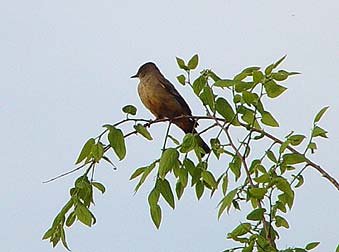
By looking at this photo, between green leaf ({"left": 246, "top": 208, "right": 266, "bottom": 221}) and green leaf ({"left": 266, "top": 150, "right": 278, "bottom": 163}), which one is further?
green leaf ({"left": 266, "top": 150, "right": 278, "bottom": 163})

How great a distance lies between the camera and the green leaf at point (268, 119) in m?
1.06

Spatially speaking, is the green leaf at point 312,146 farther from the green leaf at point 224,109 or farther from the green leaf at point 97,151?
the green leaf at point 97,151

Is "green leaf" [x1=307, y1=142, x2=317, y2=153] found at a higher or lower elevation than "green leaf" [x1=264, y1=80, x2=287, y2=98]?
lower

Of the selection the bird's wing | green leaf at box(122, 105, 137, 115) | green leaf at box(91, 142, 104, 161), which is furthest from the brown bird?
green leaf at box(91, 142, 104, 161)

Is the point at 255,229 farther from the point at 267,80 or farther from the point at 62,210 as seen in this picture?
the point at 62,210

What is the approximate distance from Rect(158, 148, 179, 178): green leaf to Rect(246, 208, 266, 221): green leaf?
5.6 inches

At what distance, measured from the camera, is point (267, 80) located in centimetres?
103

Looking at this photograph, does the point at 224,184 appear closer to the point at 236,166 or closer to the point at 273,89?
the point at 236,166

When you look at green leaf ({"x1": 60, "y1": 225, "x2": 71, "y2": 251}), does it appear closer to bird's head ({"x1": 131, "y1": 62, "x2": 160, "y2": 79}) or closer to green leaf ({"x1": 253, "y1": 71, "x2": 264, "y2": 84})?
green leaf ({"x1": 253, "y1": 71, "x2": 264, "y2": 84})

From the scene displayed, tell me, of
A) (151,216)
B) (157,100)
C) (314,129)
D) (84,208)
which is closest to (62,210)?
(84,208)

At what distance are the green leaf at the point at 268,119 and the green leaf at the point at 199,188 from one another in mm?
133

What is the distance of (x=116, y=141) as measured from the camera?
3.63 ft

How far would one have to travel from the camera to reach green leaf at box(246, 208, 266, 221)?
3.08 feet

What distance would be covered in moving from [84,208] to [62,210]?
0.06 meters
